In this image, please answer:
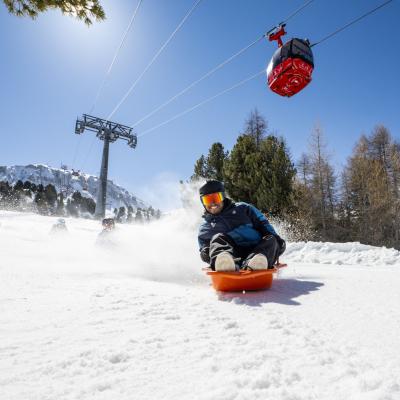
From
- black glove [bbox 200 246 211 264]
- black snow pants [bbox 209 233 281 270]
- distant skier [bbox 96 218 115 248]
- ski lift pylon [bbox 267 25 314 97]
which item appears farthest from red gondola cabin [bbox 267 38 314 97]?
distant skier [bbox 96 218 115 248]

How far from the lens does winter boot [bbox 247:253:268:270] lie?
2.83 m

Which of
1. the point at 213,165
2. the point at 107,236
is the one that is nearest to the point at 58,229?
the point at 107,236

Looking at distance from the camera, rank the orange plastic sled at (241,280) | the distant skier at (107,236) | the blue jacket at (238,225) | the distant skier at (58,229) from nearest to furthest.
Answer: the orange plastic sled at (241,280) → the blue jacket at (238,225) → the distant skier at (107,236) → the distant skier at (58,229)

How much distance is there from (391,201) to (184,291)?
22726mm

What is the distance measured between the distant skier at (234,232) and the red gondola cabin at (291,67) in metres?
3.40

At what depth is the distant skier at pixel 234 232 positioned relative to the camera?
318 cm

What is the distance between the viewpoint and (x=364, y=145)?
96.3 feet

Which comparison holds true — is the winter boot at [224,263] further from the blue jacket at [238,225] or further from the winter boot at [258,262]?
the blue jacket at [238,225]

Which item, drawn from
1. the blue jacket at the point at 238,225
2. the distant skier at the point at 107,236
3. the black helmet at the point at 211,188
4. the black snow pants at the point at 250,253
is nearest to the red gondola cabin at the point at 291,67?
the black helmet at the point at 211,188

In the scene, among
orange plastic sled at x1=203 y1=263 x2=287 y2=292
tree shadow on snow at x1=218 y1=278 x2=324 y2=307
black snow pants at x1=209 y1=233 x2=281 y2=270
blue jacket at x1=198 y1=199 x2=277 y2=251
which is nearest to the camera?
tree shadow on snow at x1=218 y1=278 x2=324 y2=307

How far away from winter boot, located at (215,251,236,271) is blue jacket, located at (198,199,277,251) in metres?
0.77

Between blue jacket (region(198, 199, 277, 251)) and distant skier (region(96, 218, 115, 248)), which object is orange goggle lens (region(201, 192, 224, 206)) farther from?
distant skier (region(96, 218, 115, 248))

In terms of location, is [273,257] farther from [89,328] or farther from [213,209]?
[89,328]

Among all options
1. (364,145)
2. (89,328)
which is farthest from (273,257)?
(364,145)
